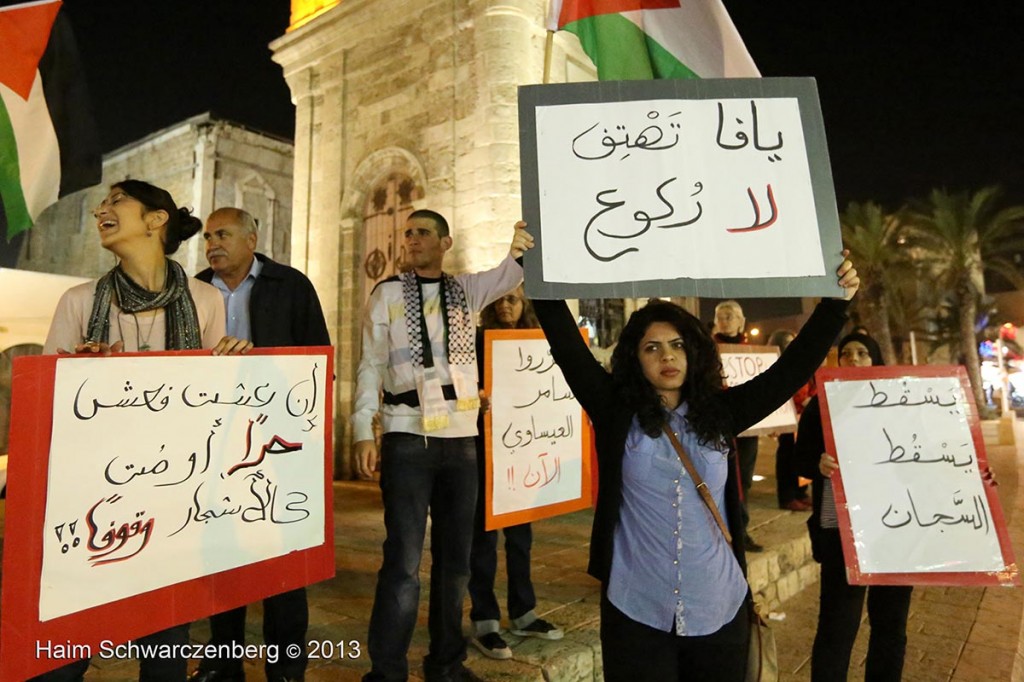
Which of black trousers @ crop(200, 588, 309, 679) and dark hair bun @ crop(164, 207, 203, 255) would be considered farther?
black trousers @ crop(200, 588, 309, 679)

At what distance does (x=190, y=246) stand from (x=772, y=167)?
18.6 m

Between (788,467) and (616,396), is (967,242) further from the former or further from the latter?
(616,396)

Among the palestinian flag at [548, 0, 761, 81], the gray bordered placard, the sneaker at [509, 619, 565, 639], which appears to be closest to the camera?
the gray bordered placard

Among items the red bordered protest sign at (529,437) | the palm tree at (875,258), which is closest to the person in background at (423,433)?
the red bordered protest sign at (529,437)

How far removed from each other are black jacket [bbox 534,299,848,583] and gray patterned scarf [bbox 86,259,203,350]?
4.15 feet

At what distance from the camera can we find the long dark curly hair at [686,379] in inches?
78.2

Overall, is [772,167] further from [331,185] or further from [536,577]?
[331,185]

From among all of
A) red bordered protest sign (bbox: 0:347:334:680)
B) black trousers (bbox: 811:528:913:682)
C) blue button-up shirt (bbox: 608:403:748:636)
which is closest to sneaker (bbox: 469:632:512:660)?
red bordered protest sign (bbox: 0:347:334:680)

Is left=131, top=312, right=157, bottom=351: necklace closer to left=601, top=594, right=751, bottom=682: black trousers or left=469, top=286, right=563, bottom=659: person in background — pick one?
left=469, top=286, right=563, bottom=659: person in background

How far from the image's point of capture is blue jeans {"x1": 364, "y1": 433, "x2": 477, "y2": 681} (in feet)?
8.18

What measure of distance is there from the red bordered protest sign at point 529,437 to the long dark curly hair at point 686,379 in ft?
3.75

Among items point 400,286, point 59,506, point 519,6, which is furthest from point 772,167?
point 519,6

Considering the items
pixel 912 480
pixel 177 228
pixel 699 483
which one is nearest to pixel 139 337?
pixel 177 228

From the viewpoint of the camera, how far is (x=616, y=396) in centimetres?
209
